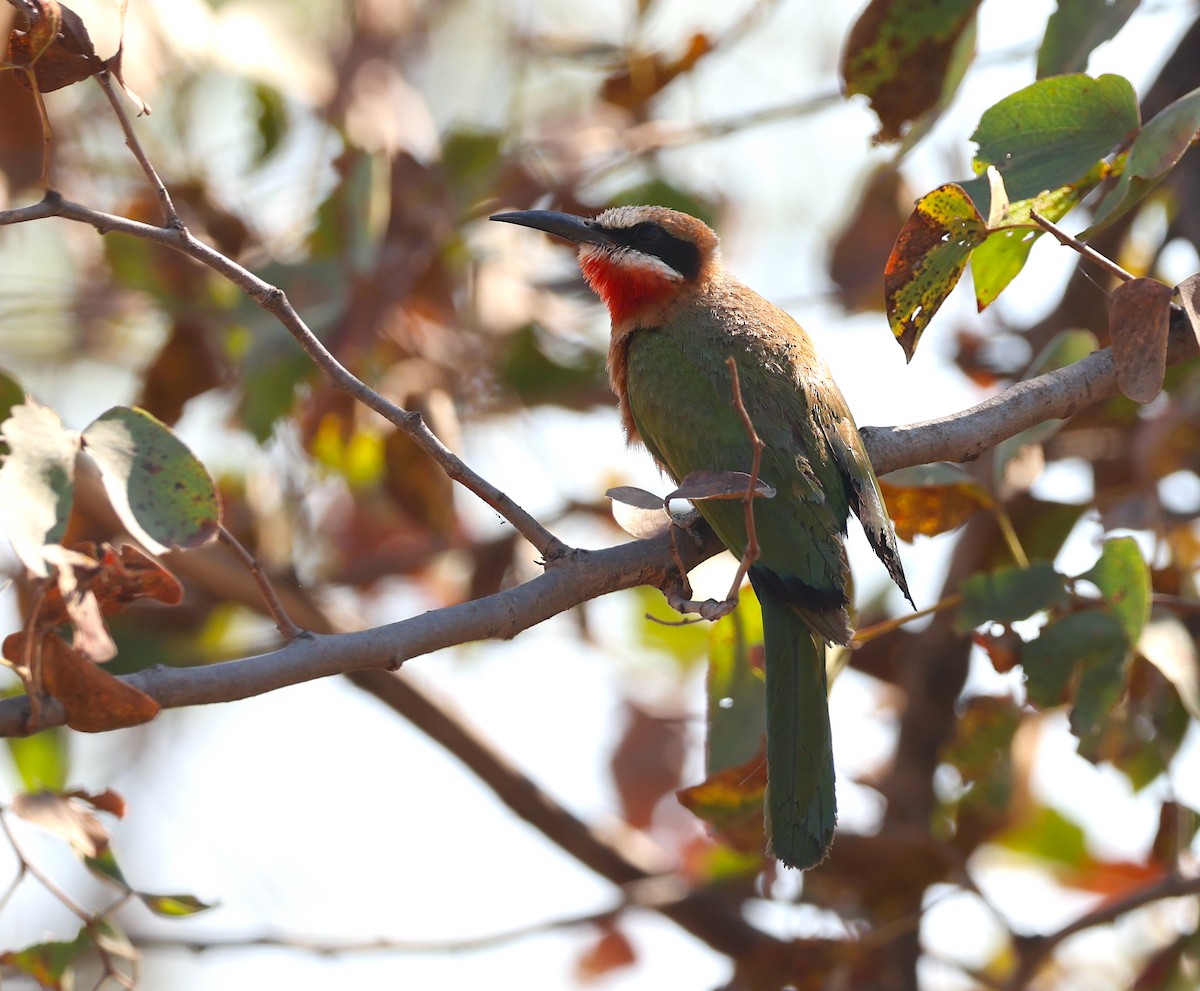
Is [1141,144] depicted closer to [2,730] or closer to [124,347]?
[2,730]

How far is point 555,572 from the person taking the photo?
204 centimetres

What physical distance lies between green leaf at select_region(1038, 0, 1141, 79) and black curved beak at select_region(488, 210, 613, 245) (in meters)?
1.38

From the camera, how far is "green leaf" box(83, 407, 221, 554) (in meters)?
1.77

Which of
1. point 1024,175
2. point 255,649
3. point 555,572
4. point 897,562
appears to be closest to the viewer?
point 555,572

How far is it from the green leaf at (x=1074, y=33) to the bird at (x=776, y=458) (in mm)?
743

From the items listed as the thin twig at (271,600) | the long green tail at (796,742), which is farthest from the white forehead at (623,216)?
the thin twig at (271,600)

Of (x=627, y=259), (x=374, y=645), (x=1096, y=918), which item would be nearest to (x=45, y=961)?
(x=374, y=645)

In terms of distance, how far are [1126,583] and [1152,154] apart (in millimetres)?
745

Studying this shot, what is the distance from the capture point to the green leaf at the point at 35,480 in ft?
5.47

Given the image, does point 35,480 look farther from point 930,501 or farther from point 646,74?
point 646,74

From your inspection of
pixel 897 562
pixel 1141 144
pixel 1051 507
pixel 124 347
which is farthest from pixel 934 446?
pixel 124 347

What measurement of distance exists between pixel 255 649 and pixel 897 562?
2.07 metres

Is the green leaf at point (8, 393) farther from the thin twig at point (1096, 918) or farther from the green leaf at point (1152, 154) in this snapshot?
the thin twig at point (1096, 918)

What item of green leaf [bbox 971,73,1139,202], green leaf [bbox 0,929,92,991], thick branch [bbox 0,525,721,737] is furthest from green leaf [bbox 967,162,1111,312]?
green leaf [bbox 0,929,92,991]
